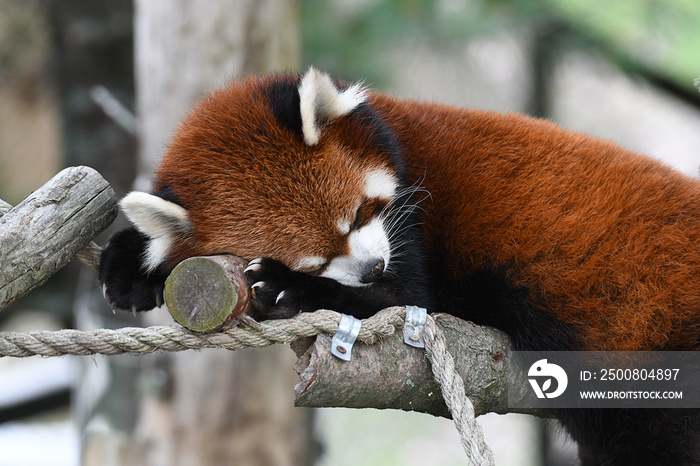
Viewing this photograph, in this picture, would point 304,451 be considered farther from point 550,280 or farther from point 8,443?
point 8,443

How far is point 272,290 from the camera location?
1.60m

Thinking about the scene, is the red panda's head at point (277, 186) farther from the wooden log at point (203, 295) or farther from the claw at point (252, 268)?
the wooden log at point (203, 295)

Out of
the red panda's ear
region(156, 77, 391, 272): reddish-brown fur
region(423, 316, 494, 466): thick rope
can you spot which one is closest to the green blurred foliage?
the red panda's ear

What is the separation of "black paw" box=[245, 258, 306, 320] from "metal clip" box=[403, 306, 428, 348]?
0.87 feet

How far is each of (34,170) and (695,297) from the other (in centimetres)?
479

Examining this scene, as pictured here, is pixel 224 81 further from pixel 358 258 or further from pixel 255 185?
pixel 358 258

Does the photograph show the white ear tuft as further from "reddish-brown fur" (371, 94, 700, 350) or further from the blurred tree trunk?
the blurred tree trunk

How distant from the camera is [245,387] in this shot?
124 inches

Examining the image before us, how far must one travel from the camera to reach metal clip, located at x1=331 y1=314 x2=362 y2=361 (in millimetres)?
1492

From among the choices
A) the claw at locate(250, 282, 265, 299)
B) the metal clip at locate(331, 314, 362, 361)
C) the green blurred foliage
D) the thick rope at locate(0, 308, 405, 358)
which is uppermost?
the green blurred foliage

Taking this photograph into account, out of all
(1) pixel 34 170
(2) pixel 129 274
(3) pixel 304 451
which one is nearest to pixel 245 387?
(3) pixel 304 451

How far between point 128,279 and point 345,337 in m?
0.69

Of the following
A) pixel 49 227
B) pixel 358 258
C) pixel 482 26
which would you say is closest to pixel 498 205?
pixel 358 258

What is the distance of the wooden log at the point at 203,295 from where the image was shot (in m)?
1.45
